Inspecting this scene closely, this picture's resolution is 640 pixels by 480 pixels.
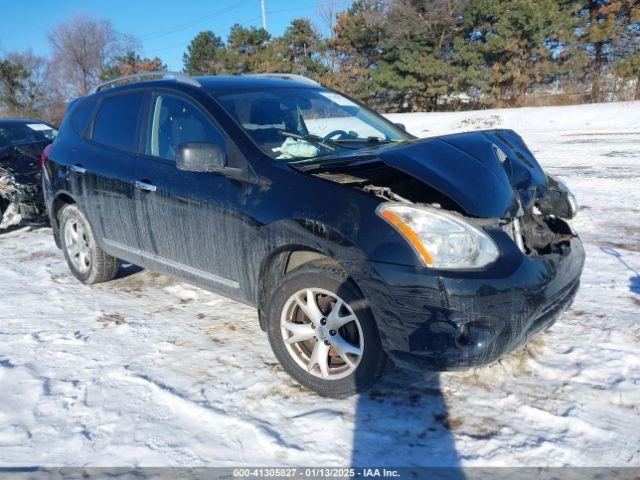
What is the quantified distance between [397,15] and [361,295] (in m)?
31.9

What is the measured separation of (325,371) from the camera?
9.50 feet

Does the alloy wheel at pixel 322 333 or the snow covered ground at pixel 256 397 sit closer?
the snow covered ground at pixel 256 397

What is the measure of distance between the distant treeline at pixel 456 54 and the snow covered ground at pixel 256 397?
1029 inches

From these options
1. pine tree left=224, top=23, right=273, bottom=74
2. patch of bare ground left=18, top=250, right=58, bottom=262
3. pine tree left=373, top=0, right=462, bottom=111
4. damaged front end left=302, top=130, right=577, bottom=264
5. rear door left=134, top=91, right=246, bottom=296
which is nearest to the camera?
damaged front end left=302, top=130, right=577, bottom=264

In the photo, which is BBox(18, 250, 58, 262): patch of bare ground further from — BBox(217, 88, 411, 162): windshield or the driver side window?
BBox(217, 88, 411, 162): windshield

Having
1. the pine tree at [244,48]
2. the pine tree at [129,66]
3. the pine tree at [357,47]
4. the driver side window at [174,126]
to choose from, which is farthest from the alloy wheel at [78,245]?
the pine tree at [129,66]

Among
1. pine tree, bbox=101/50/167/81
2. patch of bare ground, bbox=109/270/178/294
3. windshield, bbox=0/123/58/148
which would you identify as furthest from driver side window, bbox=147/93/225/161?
pine tree, bbox=101/50/167/81

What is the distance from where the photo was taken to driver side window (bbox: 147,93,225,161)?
3547mm

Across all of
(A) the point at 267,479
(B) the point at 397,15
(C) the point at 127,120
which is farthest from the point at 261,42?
(A) the point at 267,479

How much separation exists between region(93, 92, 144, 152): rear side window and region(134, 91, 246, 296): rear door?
9.1 inches

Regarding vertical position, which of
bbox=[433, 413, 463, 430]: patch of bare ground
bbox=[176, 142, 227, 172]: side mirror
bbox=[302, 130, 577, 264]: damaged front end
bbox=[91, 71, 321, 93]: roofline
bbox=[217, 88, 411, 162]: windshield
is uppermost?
bbox=[91, 71, 321, 93]: roofline

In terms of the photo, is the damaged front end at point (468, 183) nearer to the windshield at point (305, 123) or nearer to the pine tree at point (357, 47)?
the windshield at point (305, 123)

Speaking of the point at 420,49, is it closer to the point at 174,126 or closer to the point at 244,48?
the point at 244,48

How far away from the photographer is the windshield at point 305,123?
348 centimetres
